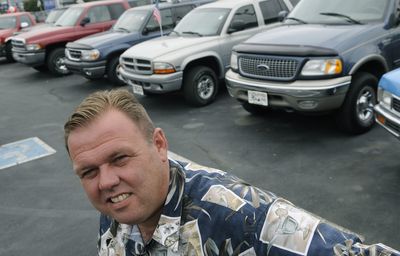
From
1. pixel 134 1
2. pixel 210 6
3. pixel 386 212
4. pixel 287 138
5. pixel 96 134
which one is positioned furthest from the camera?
pixel 134 1

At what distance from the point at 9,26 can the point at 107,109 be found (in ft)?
49.2

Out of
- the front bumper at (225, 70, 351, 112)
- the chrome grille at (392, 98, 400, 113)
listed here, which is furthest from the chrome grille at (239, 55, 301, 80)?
the chrome grille at (392, 98, 400, 113)

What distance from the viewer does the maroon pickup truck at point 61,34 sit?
435 inches

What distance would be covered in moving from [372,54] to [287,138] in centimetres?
145

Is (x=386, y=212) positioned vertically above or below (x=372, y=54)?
below

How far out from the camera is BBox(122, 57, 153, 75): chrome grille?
704 cm

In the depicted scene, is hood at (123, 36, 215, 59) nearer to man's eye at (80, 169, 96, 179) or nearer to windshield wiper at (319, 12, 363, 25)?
windshield wiper at (319, 12, 363, 25)

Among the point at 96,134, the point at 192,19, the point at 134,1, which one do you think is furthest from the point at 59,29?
the point at 96,134

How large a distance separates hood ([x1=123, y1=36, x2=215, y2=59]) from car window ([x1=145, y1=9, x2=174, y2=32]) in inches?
71.6

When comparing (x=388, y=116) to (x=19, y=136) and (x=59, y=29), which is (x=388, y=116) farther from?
(x=59, y=29)

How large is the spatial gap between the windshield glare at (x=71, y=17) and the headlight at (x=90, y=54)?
2640mm

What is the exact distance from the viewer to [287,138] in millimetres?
5328

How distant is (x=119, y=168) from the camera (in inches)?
48.0

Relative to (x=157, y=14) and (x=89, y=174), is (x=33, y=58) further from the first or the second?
(x=89, y=174)
